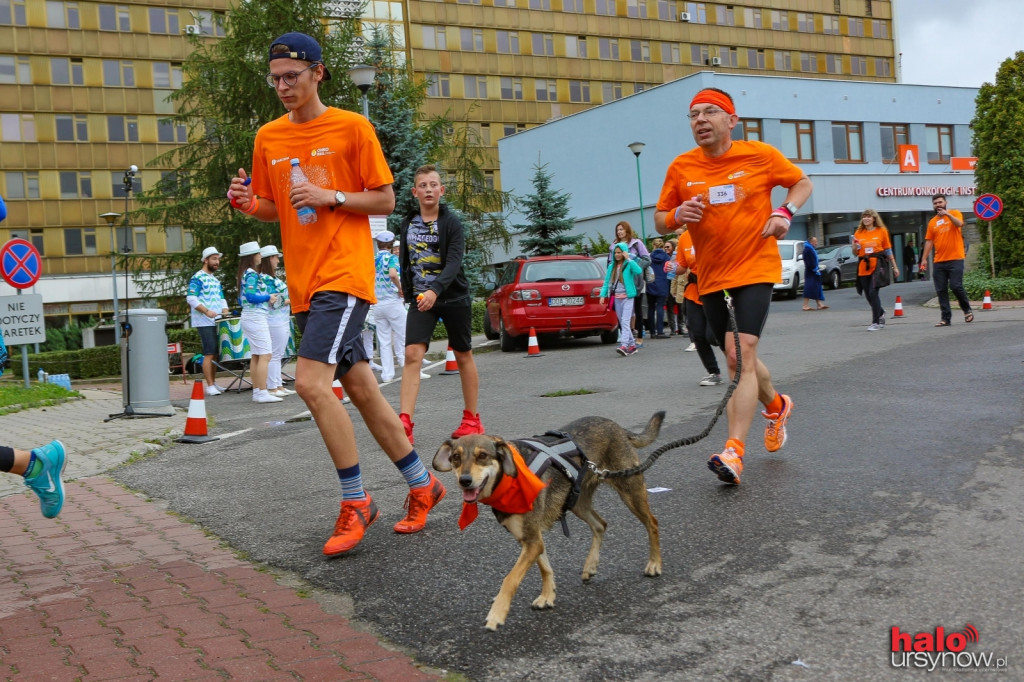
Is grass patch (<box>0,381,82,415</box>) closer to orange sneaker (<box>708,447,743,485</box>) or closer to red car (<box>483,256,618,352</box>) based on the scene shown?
red car (<box>483,256,618,352</box>)

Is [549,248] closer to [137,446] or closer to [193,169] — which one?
[193,169]

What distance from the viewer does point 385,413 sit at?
17.1 ft

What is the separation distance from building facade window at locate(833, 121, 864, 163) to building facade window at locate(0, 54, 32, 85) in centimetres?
4340

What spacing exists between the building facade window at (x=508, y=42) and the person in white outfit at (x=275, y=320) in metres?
59.8

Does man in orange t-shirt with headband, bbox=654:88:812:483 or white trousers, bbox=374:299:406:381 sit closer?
man in orange t-shirt with headband, bbox=654:88:812:483

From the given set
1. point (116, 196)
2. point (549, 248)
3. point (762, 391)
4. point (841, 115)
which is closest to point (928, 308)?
point (549, 248)

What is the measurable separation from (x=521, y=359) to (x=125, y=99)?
50.2 metres

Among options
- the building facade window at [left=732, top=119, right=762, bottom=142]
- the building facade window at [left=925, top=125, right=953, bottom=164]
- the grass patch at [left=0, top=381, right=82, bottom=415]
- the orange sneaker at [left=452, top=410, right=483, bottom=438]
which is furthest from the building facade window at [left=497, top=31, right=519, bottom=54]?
the orange sneaker at [left=452, top=410, right=483, bottom=438]

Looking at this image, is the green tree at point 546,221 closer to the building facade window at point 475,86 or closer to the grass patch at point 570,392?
the grass patch at point 570,392

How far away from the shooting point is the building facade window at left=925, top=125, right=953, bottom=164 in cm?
5297

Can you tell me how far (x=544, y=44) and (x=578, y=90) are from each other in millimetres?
4027

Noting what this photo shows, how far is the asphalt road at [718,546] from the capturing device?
3.46 m

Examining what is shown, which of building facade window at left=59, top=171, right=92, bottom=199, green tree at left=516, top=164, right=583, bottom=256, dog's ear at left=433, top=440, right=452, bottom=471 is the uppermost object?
building facade window at left=59, top=171, right=92, bottom=199

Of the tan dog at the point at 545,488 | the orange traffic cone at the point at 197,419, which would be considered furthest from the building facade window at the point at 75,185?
the tan dog at the point at 545,488
